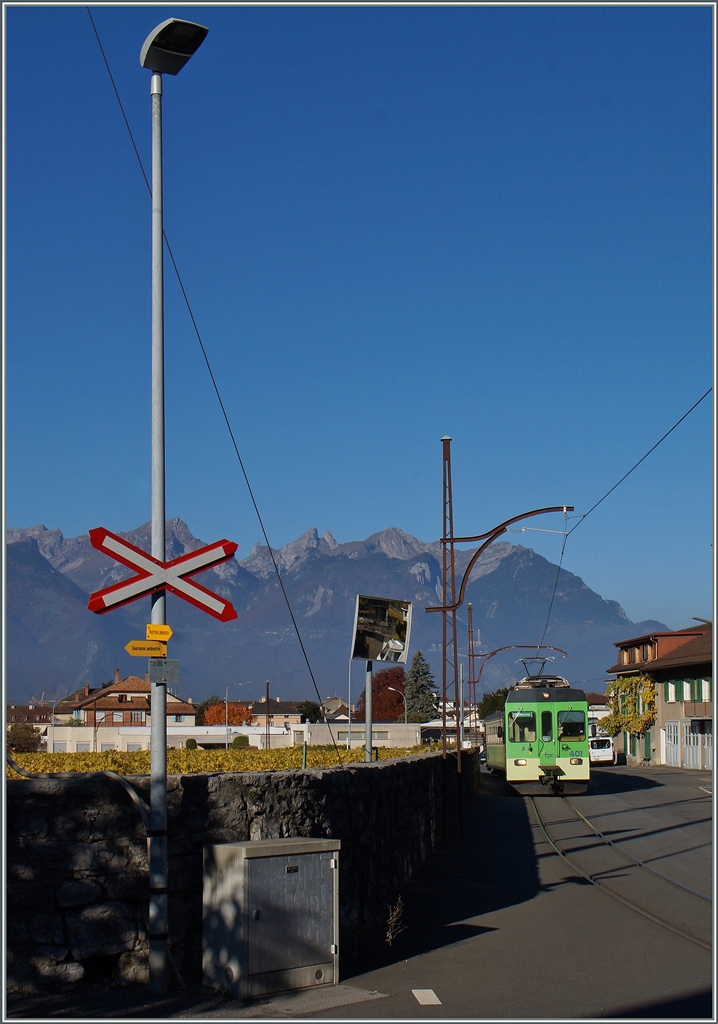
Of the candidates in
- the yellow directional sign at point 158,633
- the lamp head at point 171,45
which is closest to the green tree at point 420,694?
the yellow directional sign at point 158,633

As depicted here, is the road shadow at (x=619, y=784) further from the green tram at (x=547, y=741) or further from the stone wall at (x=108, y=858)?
the stone wall at (x=108, y=858)

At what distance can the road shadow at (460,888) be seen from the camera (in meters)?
9.59

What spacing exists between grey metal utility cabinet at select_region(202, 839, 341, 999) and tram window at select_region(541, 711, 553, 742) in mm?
25372

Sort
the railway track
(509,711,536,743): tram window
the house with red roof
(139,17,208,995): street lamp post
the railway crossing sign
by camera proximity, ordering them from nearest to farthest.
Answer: (139,17,208,995): street lamp post, the railway crossing sign, the railway track, (509,711,536,743): tram window, the house with red roof

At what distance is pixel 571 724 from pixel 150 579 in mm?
26594

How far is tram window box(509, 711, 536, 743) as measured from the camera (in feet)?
107

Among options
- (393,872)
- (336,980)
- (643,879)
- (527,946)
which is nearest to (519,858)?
(643,879)

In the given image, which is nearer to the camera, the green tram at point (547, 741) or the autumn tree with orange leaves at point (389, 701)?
the green tram at point (547, 741)

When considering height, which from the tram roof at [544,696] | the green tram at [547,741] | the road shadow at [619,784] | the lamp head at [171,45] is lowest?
the road shadow at [619,784]

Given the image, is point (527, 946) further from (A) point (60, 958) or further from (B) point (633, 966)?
(A) point (60, 958)

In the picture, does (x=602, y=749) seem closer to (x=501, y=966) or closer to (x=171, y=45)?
(x=501, y=966)

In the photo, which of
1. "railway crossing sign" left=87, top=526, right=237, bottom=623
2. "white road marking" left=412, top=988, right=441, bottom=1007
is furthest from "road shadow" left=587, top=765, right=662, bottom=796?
"railway crossing sign" left=87, top=526, right=237, bottom=623

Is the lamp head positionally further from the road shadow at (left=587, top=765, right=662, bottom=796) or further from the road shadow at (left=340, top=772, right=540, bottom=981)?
the road shadow at (left=587, top=765, right=662, bottom=796)

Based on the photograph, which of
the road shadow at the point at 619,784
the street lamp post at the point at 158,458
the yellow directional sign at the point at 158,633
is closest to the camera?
the street lamp post at the point at 158,458
